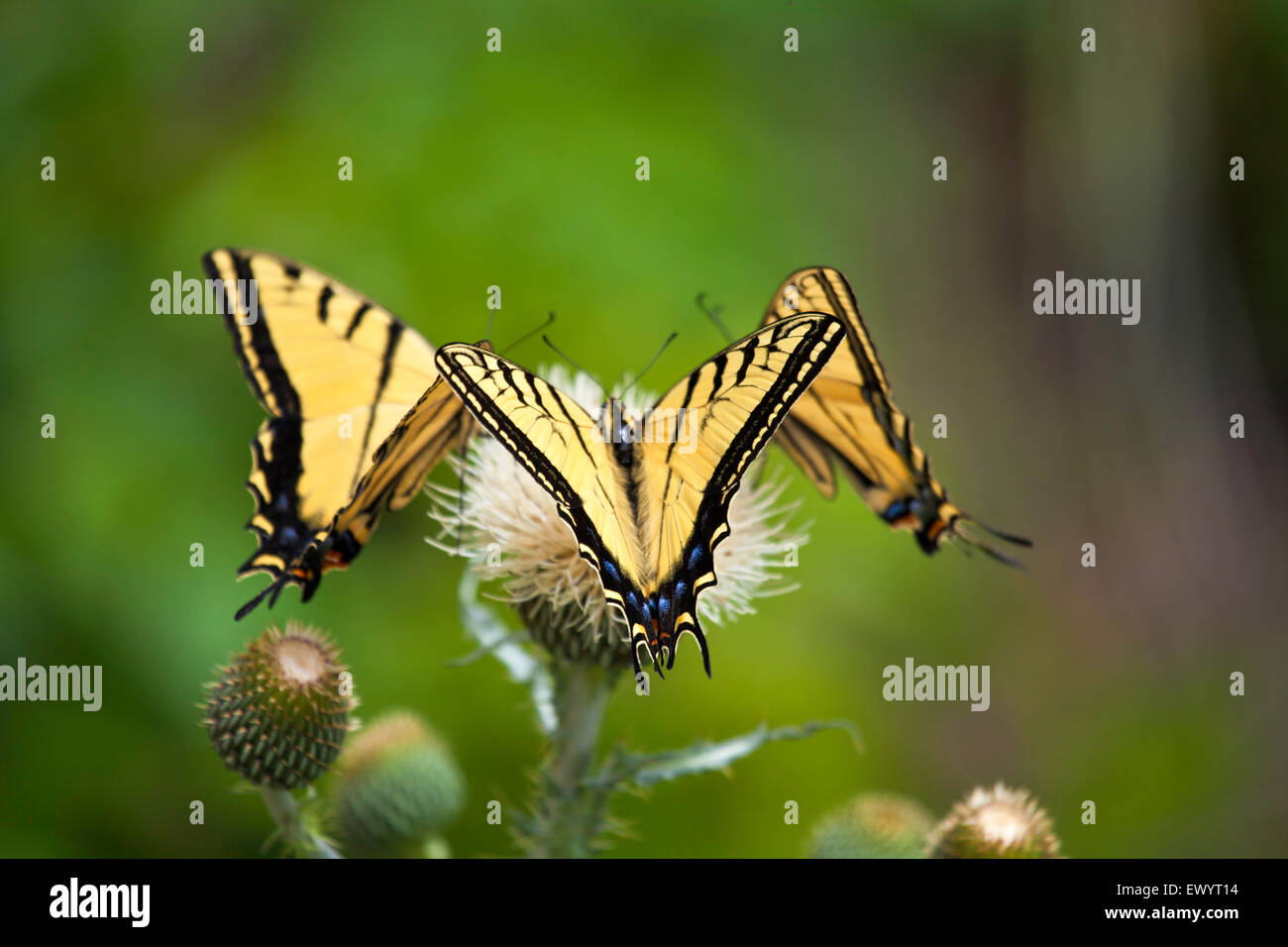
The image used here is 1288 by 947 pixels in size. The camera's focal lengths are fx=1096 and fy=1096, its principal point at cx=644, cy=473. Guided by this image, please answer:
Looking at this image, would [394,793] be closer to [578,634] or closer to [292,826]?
[292,826]

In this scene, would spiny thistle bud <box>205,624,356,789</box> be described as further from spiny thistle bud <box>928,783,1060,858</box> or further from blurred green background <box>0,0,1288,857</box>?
spiny thistle bud <box>928,783,1060,858</box>

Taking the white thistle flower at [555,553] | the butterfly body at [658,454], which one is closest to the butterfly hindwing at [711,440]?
the butterfly body at [658,454]

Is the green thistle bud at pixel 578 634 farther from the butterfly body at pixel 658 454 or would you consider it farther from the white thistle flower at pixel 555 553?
the butterfly body at pixel 658 454

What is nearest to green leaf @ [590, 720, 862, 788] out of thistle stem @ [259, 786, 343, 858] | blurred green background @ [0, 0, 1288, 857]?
blurred green background @ [0, 0, 1288, 857]

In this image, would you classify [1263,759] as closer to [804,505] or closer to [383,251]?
[804,505]

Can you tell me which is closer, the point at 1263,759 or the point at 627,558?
the point at 627,558

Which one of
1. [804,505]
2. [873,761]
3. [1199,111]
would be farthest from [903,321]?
[873,761]
